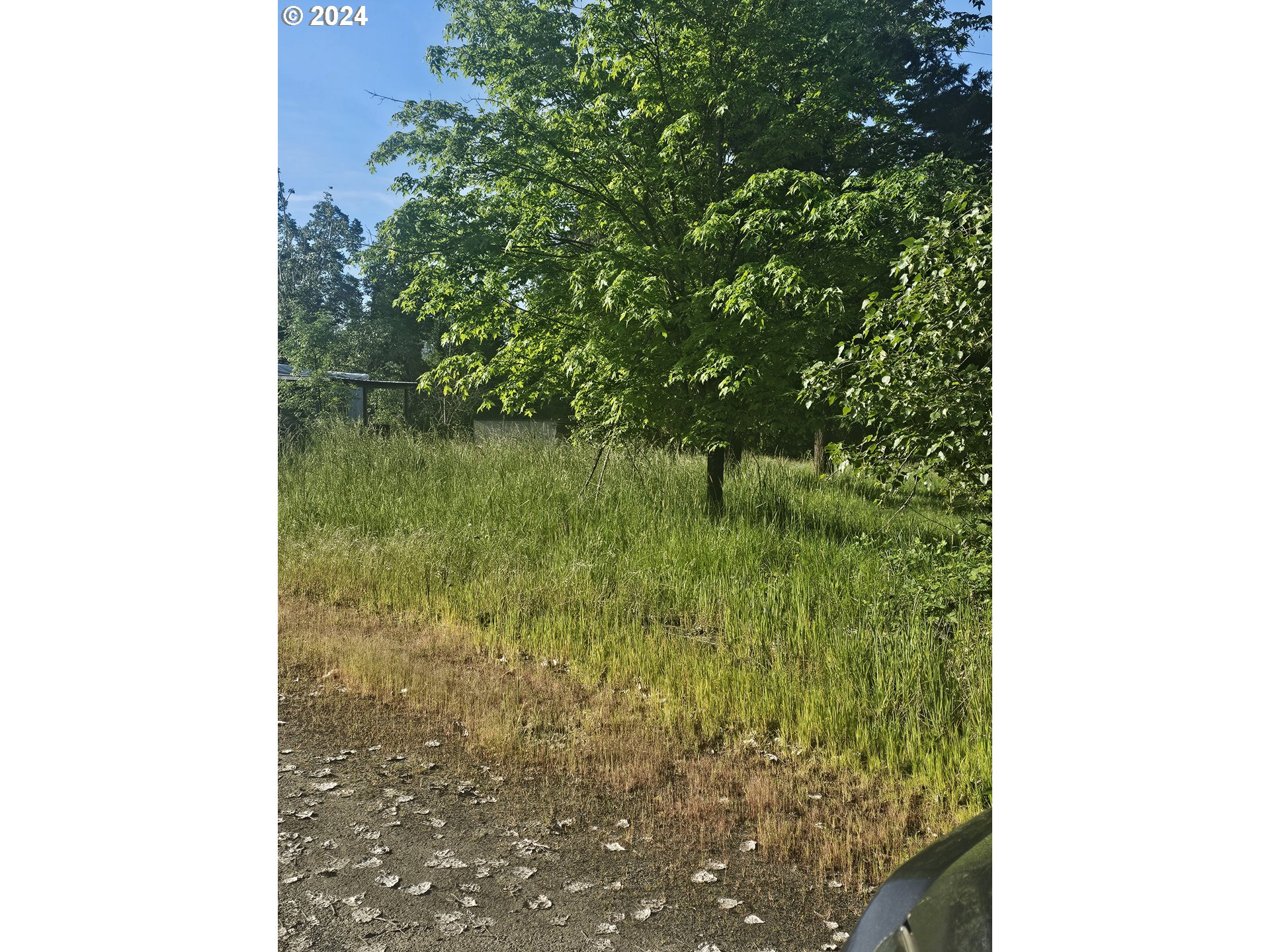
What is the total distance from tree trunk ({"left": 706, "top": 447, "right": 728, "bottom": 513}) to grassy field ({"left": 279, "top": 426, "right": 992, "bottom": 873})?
0.03m

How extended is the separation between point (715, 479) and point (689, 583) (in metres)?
0.30

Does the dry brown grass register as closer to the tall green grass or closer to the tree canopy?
the tall green grass

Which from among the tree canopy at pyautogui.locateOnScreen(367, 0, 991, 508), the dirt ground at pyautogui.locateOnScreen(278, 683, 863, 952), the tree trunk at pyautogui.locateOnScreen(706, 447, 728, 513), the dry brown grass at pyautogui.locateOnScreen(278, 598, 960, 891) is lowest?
the dirt ground at pyautogui.locateOnScreen(278, 683, 863, 952)

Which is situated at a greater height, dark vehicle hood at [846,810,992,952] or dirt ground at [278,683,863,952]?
dark vehicle hood at [846,810,992,952]

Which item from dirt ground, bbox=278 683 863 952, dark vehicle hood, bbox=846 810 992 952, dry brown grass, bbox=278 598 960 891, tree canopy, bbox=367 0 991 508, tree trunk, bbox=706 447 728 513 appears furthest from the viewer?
tree trunk, bbox=706 447 728 513

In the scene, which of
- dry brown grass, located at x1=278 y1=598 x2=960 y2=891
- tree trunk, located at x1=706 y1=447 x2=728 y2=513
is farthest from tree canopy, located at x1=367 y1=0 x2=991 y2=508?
dry brown grass, located at x1=278 y1=598 x2=960 y2=891

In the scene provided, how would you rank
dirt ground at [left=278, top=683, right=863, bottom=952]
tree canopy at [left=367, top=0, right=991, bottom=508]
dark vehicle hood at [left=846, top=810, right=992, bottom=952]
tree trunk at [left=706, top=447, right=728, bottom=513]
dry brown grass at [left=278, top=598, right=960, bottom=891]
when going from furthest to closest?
1. tree trunk at [left=706, top=447, right=728, bottom=513]
2. tree canopy at [left=367, top=0, right=991, bottom=508]
3. dry brown grass at [left=278, top=598, right=960, bottom=891]
4. dirt ground at [left=278, top=683, right=863, bottom=952]
5. dark vehicle hood at [left=846, top=810, right=992, bottom=952]

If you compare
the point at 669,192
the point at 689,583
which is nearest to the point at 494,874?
the point at 689,583

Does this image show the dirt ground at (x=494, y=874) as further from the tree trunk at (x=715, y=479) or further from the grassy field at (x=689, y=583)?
the tree trunk at (x=715, y=479)

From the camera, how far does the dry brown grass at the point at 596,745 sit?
1.88 m

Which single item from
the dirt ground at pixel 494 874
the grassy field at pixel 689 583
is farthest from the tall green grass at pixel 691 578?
the dirt ground at pixel 494 874

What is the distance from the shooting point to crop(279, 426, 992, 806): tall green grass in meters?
1.95
